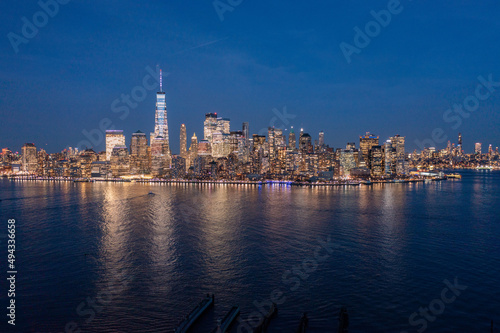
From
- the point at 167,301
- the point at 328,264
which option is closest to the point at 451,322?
the point at 328,264

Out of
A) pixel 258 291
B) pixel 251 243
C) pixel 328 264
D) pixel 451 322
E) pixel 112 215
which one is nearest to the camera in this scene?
pixel 451 322

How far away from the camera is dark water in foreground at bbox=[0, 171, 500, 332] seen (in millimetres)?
22453

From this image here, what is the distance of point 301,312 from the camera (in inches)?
901

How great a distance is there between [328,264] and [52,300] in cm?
2415

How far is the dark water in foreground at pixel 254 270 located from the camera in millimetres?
22453

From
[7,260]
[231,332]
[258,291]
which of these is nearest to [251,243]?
[258,291]

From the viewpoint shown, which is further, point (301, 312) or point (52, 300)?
point (52, 300)

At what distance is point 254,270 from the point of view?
102 feet

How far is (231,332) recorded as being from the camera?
2041 cm

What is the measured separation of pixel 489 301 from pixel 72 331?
1155 inches

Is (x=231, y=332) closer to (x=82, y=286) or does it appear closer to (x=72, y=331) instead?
(x=72, y=331)

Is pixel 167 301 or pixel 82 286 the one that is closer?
pixel 167 301

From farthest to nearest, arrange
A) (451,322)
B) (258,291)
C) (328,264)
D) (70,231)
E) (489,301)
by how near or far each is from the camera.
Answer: (70,231)
(328,264)
(258,291)
(489,301)
(451,322)

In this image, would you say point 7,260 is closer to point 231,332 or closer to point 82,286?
point 82,286
